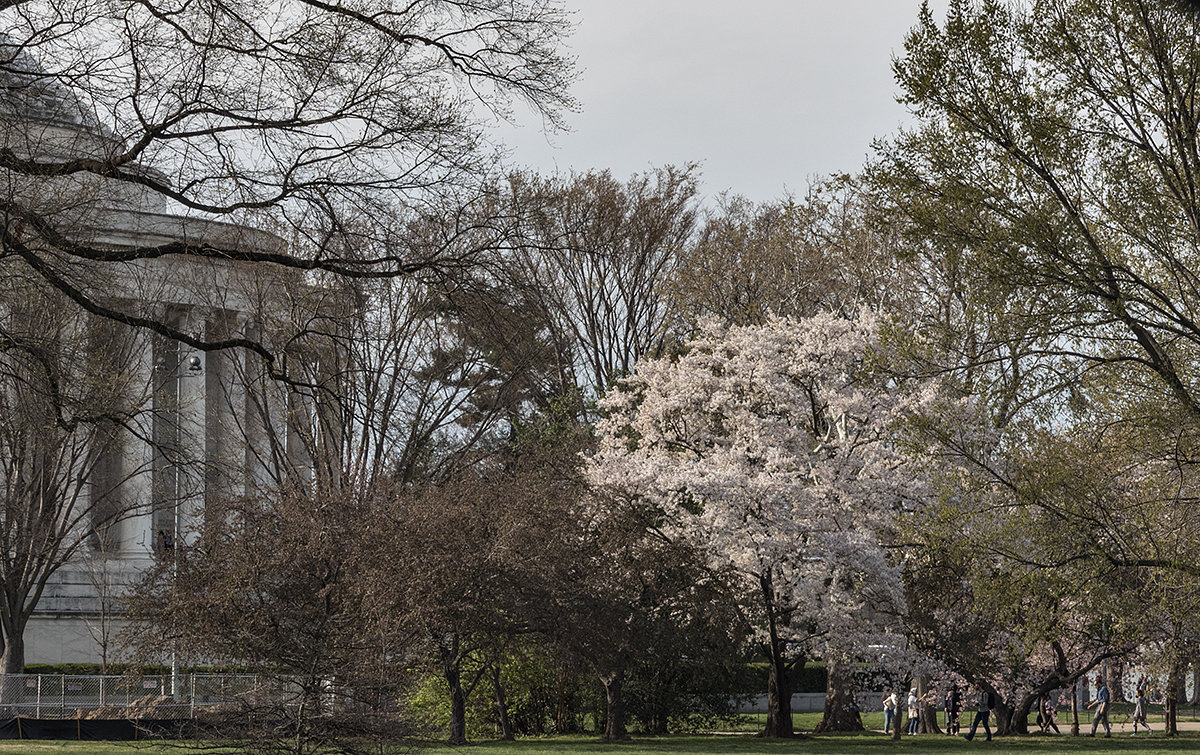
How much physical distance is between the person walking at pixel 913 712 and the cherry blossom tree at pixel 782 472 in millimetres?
6125

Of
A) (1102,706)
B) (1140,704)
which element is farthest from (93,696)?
(1140,704)

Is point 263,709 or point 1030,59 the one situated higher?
point 1030,59

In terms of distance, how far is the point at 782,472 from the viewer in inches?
1013

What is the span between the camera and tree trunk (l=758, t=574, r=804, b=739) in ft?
86.3

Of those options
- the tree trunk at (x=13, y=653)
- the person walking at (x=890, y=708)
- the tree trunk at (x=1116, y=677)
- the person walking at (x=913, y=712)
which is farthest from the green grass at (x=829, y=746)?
the tree trunk at (x=13, y=653)

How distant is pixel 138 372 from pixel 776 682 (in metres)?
16.2

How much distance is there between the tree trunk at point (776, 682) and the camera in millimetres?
26312

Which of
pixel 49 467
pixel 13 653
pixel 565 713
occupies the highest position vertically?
pixel 49 467

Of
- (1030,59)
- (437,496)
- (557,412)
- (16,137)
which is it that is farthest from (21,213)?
(557,412)

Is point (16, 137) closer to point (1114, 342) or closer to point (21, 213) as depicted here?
point (21, 213)

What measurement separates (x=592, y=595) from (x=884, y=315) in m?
9.02

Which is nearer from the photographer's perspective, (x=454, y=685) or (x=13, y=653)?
(x=454, y=685)

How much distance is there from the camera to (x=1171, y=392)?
621 inches

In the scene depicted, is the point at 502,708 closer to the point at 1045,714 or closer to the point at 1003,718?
the point at 1003,718
